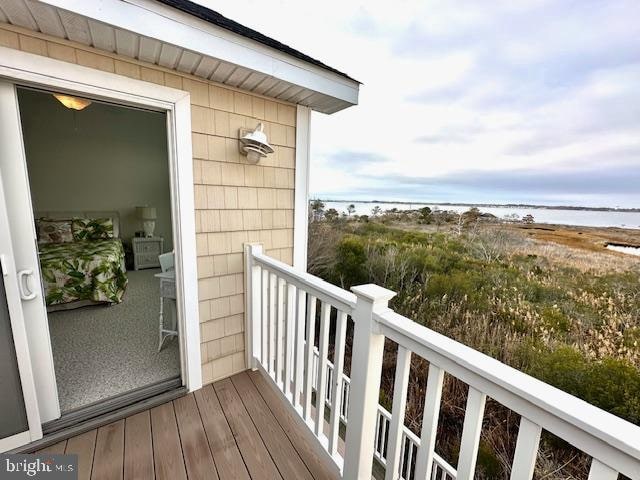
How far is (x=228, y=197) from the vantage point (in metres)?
2.21

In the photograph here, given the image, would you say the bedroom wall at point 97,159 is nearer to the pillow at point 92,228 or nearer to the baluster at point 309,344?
the pillow at point 92,228

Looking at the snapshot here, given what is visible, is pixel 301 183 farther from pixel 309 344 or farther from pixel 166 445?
pixel 166 445

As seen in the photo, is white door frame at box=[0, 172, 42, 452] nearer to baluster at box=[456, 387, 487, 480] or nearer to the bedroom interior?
the bedroom interior

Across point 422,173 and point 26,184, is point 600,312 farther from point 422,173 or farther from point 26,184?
point 26,184

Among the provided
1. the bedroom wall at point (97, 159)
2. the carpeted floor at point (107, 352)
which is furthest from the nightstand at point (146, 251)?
the carpeted floor at point (107, 352)

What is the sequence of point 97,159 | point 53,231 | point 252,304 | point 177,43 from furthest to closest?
point 97,159, point 53,231, point 252,304, point 177,43

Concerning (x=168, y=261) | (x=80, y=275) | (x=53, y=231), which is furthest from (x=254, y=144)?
(x=53, y=231)

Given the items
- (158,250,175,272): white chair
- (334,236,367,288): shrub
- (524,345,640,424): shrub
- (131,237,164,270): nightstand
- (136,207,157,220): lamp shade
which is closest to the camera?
(524,345,640,424): shrub

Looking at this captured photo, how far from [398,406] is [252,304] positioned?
154cm

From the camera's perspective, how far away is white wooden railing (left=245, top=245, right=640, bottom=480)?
0.59 metres

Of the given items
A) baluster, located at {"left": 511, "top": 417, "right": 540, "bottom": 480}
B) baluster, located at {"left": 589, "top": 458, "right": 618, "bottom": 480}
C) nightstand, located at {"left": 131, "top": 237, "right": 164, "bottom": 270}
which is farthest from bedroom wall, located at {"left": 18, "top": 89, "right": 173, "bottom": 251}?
baluster, located at {"left": 589, "top": 458, "right": 618, "bottom": 480}

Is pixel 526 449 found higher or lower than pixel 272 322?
higher

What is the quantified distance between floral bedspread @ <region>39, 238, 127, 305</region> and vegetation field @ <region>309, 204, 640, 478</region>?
134 inches

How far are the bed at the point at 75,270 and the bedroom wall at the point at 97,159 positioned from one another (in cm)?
80
